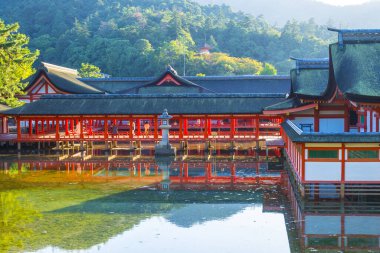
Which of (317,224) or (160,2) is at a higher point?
(160,2)

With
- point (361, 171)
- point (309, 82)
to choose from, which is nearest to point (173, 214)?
point (361, 171)

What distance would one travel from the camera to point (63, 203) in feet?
68.8

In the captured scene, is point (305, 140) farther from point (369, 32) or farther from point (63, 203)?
point (63, 203)

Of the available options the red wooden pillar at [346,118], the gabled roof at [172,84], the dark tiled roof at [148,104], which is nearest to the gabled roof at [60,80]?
the gabled roof at [172,84]

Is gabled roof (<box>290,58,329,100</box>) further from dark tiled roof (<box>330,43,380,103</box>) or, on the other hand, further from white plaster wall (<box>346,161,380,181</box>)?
white plaster wall (<box>346,161,380,181</box>)

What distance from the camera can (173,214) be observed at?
18953 mm

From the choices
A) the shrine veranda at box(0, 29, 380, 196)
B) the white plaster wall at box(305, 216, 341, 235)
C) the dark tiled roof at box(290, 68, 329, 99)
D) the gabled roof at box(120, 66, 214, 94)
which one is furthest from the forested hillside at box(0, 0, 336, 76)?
the white plaster wall at box(305, 216, 341, 235)

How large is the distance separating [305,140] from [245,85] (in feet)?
123

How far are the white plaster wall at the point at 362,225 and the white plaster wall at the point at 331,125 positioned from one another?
39.4ft

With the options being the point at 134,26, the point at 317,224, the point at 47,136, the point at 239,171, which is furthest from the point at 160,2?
the point at 317,224

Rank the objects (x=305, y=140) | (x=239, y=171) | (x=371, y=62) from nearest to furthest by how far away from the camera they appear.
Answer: (x=305, y=140), (x=371, y=62), (x=239, y=171)

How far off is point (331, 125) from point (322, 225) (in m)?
13.6

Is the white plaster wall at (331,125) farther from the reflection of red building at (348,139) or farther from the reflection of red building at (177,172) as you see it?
the reflection of red building at (177,172)

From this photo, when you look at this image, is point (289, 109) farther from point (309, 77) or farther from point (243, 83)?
point (243, 83)
